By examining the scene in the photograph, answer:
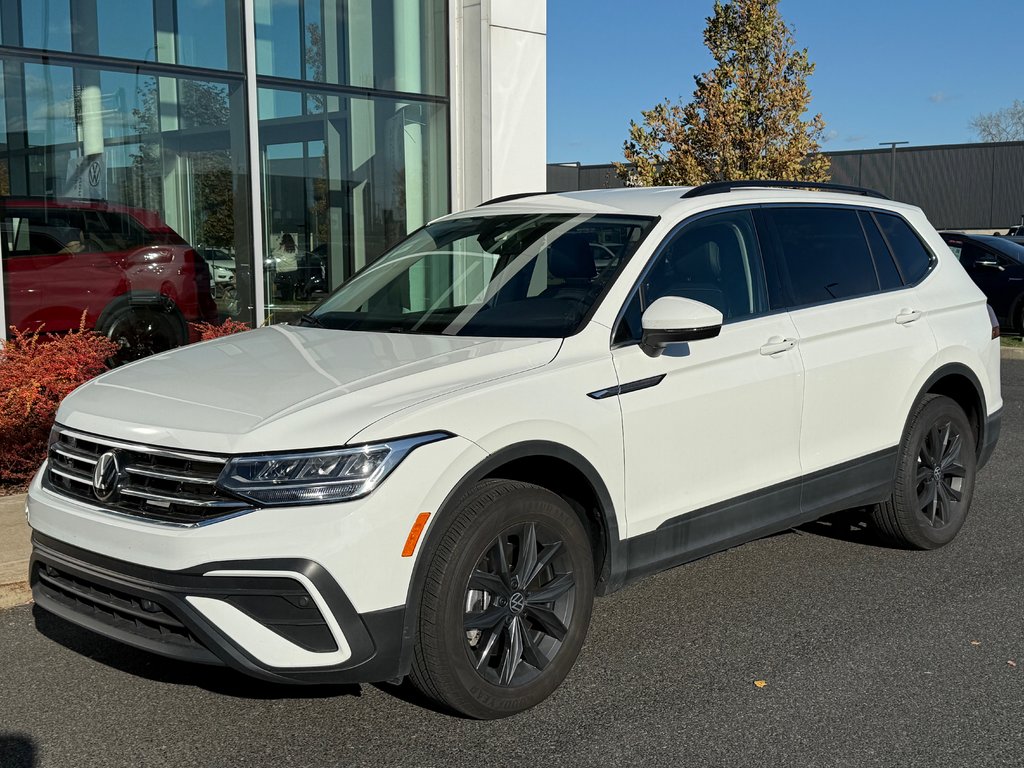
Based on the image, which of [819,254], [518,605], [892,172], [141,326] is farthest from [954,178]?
[518,605]

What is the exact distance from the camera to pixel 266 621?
11.4 feet

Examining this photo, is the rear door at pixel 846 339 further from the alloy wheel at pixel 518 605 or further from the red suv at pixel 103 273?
the red suv at pixel 103 273

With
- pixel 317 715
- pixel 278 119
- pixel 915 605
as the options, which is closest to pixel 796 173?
pixel 278 119

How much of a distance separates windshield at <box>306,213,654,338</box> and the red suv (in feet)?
17.4

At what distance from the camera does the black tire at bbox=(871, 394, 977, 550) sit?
5.77 meters

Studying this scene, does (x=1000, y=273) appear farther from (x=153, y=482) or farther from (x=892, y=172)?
(x=892, y=172)

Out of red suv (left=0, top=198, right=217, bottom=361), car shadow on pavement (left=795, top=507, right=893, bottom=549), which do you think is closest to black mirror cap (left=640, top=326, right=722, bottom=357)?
car shadow on pavement (left=795, top=507, right=893, bottom=549)

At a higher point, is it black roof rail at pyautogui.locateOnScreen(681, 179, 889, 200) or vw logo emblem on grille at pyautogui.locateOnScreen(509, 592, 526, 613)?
black roof rail at pyautogui.locateOnScreen(681, 179, 889, 200)

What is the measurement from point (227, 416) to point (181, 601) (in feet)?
1.96

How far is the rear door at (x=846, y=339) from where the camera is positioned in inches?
203

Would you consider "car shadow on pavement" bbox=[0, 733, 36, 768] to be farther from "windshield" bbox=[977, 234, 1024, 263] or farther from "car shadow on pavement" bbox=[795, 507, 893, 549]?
"windshield" bbox=[977, 234, 1024, 263]

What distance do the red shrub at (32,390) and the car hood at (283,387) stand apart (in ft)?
9.90

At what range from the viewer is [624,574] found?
4.36 m

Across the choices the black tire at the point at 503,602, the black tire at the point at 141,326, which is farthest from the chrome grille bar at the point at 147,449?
the black tire at the point at 141,326
